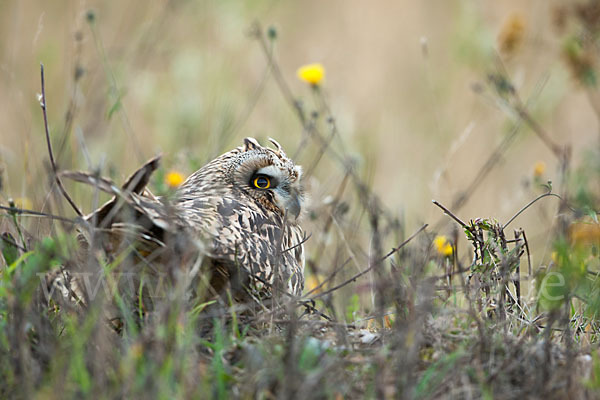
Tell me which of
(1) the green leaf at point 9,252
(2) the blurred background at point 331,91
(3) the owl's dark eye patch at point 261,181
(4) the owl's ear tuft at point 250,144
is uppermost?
(2) the blurred background at point 331,91

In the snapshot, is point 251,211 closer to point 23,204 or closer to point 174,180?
point 174,180

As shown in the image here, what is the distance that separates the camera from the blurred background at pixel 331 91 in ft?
18.5

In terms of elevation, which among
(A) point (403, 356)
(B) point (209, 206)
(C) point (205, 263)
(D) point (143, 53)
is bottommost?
(A) point (403, 356)

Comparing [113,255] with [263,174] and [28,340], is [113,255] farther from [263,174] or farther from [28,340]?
[263,174]

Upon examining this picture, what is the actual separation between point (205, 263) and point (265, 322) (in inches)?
15.8

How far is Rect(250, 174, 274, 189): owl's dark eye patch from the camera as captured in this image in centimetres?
407

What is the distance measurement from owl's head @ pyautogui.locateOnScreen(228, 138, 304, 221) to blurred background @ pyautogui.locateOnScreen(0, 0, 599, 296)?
0.69 ft

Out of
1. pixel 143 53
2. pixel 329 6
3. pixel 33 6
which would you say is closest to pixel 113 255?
pixel 143 53

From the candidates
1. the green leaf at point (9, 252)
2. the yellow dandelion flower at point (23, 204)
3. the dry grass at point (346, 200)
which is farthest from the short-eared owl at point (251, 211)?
the yellow dandelion flower at point (23, 204)

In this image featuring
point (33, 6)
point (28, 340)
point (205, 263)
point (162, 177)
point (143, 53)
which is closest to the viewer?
point (28, 340)

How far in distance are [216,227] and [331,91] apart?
544 centimetres

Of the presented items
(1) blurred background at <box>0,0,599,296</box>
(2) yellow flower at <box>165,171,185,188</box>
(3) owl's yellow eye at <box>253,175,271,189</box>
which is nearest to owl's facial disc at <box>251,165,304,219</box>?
(3) owl's yellow eye at <box>253,175,271,189</box>

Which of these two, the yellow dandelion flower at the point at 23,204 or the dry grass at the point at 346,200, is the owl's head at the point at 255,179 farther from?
the yellow dandelion flower at the point at 23,204

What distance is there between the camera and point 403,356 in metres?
2.26
